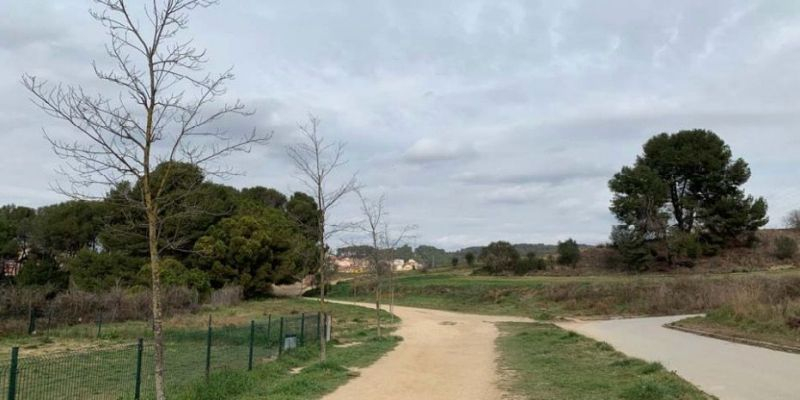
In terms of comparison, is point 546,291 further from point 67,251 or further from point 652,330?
point 67,251

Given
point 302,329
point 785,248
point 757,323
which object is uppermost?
point 785,248

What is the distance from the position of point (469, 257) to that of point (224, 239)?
2213 inches

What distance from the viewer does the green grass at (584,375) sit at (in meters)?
11.5

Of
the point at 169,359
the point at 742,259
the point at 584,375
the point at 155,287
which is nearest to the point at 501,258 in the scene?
the point at 742,259

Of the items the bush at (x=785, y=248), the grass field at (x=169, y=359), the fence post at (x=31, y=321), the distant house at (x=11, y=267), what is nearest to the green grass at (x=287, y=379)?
the grass field at (x=169, y=359)

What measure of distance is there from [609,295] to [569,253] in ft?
107

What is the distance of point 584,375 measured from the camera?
49.1ft

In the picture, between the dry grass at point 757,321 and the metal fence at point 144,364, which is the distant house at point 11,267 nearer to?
the metal fence at point 144,364

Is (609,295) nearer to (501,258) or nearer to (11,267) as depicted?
(501,258)

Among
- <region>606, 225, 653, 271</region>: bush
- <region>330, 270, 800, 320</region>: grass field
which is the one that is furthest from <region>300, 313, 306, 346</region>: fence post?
<region>606, 225, 653, 271</region>: bush

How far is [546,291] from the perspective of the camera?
186 ft

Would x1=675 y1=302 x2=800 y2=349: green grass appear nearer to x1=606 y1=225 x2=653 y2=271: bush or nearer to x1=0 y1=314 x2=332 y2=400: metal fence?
x1=0 y1=314 x2=332 y2=400: metal fence

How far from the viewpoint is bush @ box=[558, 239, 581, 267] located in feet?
277

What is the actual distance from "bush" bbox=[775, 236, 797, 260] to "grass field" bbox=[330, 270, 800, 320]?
17.2m
